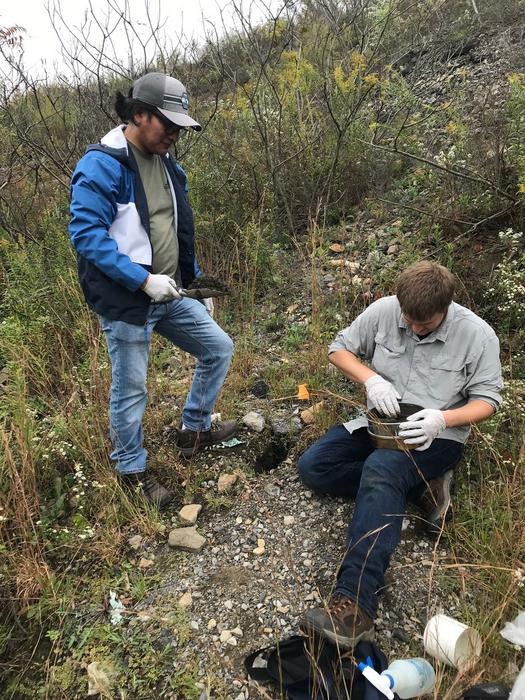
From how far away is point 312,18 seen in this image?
182 inches

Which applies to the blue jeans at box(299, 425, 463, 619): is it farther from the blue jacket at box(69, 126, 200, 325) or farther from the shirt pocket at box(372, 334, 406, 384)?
the blue jacket at box(69, 126, 200, 325)

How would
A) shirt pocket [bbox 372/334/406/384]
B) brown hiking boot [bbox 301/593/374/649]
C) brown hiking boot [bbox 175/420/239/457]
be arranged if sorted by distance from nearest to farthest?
brown hiking boot [bbox 301/593/374/649] → shirt pocket [bbox 372/334/406/384] → brown hiking boot [bbox 175/420/239/457]

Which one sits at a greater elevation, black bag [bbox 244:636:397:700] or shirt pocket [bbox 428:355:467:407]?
shirt pocket [bbox 428:355:467:407]

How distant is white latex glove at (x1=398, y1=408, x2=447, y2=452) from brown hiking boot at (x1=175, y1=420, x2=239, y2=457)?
1.11 metres

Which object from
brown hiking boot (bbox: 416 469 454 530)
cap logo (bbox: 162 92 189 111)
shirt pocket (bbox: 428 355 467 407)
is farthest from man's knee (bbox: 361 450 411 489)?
cap logo (bbox: 162 92 189 111)

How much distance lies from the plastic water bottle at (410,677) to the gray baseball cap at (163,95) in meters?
2.20

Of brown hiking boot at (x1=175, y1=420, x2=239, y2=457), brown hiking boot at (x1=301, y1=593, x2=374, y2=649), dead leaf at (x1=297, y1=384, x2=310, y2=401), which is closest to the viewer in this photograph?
brown hiking boot at (x1=301, y1=593, x2=374, y2=649)

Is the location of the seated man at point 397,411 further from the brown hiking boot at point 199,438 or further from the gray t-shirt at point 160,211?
the gray t-shirt at point 160,211

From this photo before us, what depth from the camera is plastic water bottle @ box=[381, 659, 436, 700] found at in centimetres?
158

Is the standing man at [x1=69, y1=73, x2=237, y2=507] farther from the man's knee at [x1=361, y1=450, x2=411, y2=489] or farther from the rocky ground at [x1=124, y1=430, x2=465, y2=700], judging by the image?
the man's knee at [x1=361, y1=450, x2=411, y2=489]

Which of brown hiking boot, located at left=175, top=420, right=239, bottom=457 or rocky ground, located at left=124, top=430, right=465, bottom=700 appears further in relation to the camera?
brown hiking boot, located at left=175, top=420, right=239, bottom=457

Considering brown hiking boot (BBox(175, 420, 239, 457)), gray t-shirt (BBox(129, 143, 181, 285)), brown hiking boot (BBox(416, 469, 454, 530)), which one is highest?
gray t-shirt (BBox(129, 143, 181, 285))

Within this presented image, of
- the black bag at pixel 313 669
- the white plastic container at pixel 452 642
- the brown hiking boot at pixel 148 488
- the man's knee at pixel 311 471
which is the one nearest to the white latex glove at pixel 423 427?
the man's knee at pixel 311 471

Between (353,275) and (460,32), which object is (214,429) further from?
(460,32)
